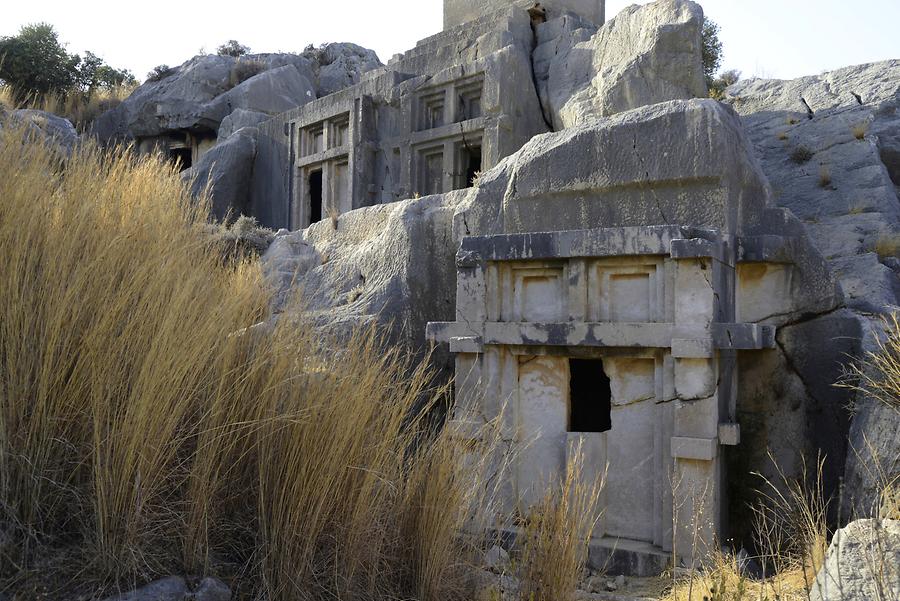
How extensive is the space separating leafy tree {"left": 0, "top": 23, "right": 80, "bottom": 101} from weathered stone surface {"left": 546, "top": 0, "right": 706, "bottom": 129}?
15.6 meters

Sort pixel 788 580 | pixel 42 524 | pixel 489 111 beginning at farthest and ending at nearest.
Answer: pixel 489 111 < pixel 788 580 < pixel 42 524

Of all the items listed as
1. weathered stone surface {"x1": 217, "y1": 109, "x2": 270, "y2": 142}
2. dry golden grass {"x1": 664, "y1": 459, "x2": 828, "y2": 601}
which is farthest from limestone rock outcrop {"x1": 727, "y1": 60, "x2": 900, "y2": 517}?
weathered stone surface {"x1": 217, "y1": 109, "x2": 270, "y2": 142}

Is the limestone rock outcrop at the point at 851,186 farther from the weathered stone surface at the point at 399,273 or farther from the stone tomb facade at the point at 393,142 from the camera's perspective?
the stone tomb facade at the point at 393,142

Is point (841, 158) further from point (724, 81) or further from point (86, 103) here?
point (86, 103)

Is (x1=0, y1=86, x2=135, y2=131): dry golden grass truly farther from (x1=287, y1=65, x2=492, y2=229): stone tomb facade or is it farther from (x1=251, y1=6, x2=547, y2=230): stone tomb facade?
(x1=287, y1=65, x2=492, y2=229): stone tomb facade

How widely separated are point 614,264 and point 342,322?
239cm

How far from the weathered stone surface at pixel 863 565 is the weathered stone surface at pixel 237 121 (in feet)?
46.5

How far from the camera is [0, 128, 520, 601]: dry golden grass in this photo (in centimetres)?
233

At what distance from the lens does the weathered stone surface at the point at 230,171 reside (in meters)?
13.6

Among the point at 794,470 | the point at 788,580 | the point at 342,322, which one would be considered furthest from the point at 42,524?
the point at 794,470

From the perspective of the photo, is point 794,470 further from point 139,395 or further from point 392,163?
point 392,163

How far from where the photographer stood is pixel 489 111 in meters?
10.3

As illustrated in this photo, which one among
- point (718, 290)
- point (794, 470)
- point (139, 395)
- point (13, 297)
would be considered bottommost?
point (794, 470)

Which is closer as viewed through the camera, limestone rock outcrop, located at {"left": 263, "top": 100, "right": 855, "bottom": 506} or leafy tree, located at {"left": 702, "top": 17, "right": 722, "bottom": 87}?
limestone rock outcrop, located at {"left": 263, "top": 100, "right": 855, "bottom": 506}
